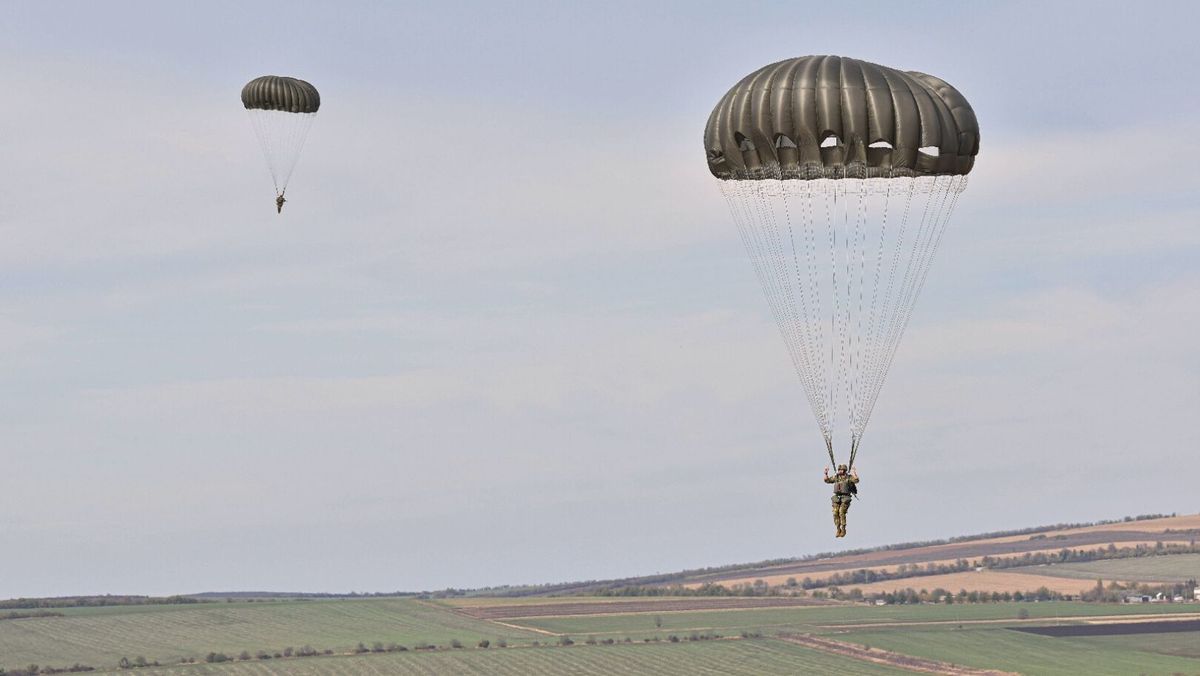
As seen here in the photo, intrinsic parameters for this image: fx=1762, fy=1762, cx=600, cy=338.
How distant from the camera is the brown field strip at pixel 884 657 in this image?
346ft

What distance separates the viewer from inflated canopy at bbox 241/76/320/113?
73.0 m

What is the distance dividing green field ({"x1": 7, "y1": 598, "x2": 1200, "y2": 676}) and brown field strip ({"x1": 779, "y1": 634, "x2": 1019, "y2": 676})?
1216 millimetres

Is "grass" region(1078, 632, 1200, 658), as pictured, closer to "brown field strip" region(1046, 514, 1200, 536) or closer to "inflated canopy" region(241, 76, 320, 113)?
"brown field strip" region(1046, 514, 1200, 536)

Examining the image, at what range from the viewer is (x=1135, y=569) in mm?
156750

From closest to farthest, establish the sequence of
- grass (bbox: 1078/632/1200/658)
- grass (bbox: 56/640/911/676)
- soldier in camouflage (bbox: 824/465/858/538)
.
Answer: soldier in camouflage (bbox: 824/465/858/538) → grass (bbox: 56/640/911/676) → grass (bbox: 1078/632/1200/658)

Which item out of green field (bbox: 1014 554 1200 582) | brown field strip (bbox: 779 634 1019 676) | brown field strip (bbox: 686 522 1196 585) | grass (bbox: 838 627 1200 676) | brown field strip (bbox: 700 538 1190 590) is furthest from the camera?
brown field strip (bbox: 686 522 1196 585)

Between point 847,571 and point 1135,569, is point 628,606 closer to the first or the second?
point 847,571

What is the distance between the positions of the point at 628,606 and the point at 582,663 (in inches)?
1349

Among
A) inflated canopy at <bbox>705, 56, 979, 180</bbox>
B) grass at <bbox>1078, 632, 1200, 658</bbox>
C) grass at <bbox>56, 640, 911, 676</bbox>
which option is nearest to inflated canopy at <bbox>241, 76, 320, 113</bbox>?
inflated canopy at <bbox>705, 56, 979, 180</bbox>

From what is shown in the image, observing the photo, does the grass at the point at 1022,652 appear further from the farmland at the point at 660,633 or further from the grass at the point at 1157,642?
the grass at the point at 1157,642

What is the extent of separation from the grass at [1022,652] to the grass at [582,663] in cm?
681

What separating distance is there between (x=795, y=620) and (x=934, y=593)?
23756 millimetres

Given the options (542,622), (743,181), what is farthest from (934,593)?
(743,181)

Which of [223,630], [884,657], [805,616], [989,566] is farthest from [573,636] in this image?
[989,566]
